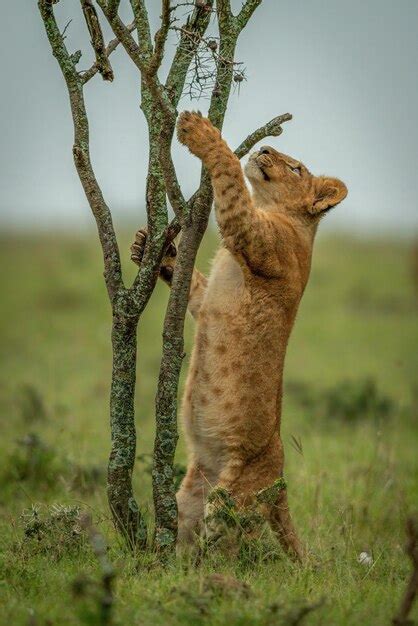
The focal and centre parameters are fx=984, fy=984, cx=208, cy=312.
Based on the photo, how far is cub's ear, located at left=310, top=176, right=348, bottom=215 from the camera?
5.83 m

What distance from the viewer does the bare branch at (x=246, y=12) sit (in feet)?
16.1

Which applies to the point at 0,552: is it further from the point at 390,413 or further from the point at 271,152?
the point at 390,413

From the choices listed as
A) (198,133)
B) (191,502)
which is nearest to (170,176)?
(198,133)

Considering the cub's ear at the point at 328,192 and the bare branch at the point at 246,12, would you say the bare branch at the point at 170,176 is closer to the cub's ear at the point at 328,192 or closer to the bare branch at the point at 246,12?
the bare branch at the point at 246,12

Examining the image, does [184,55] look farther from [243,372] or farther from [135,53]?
[243,372]

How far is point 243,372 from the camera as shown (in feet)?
17.0

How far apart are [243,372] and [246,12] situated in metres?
1.84

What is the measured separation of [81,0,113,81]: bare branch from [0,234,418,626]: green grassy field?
2208 mm

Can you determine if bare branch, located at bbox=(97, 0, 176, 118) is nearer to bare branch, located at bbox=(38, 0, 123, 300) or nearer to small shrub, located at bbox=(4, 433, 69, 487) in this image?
bare branch, located at bbox=(38, 0, 123, 300)

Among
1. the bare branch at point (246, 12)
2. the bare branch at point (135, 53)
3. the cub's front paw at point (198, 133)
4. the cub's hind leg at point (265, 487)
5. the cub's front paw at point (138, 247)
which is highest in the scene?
the bare branch at point (246, 12)

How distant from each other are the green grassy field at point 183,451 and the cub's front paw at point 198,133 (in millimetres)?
1735

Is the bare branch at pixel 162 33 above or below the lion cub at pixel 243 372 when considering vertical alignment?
above

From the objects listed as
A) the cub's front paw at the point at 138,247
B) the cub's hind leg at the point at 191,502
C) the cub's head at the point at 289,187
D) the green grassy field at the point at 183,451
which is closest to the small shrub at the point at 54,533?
the green grassy field at the point at 183,451

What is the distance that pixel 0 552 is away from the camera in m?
4.88
